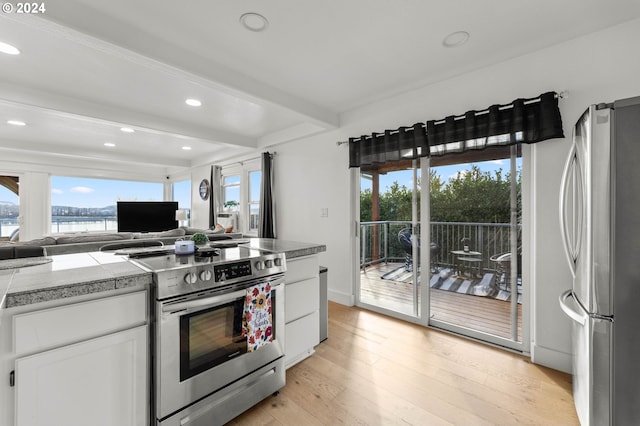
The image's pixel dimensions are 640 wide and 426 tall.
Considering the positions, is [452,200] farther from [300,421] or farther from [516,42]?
[300,421]

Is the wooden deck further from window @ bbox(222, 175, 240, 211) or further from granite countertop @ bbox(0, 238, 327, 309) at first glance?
window @ bbox(222, 175, 240, 211)

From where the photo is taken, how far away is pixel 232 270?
5.09 ft

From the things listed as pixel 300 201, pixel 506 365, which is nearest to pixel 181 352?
pixel 506 365

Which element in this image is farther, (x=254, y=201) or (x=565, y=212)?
(x=254, y=201)

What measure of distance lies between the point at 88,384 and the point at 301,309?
1.29 meters

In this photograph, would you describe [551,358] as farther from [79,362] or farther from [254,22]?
[254,22]

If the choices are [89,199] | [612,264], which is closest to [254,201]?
[89,199]

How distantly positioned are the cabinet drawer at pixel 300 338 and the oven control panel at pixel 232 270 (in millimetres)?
686

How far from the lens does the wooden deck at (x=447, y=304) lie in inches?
98.8

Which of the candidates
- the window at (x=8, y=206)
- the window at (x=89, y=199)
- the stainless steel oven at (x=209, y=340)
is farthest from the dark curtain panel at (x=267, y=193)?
the window at (x=8, y=206)

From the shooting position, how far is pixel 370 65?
7.94ft

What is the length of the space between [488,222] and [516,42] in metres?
1.47

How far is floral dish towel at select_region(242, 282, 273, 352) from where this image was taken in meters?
1.63

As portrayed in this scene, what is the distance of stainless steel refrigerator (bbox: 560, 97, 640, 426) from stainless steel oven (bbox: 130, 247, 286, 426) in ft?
5.58
